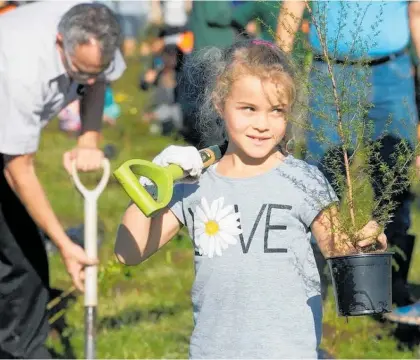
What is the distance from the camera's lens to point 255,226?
346 centimetres

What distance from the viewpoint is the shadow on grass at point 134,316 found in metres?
5.64

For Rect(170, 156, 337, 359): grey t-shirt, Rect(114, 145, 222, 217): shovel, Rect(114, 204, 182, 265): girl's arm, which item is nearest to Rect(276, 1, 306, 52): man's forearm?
Rect(170, 156, 337, 359): grey t-shirt

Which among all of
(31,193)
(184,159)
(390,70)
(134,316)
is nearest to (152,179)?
(184,159)

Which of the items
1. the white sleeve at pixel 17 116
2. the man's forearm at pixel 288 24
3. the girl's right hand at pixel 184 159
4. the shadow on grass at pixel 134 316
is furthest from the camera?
the shadow on grass at pixel 134 316

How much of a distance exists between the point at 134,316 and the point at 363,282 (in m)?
2.69

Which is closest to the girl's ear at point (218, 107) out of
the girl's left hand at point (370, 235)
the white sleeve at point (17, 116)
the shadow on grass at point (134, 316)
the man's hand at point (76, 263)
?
the girl's left hand at point (370, 235)

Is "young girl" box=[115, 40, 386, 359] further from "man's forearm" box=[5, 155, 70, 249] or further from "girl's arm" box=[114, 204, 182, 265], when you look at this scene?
"man's forearm" box=[5, 155, 70, 249]

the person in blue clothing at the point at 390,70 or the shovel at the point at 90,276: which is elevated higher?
the person in blue clothing at the point at 390,70

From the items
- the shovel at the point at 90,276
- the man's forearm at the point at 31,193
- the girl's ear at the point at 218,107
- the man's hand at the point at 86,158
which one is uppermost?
the girl's ear at the point at 218,107

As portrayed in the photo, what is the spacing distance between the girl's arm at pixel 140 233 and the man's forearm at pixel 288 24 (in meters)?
0.65

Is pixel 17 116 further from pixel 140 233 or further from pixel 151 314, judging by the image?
pixel 151 314

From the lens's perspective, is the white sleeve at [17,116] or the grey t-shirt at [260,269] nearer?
the grey t-shirt at [260,269]

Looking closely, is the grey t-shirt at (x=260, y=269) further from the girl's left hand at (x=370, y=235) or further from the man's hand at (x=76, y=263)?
the man's hand at (x=76, y=263)

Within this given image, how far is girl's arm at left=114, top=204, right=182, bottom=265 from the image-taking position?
358cm
